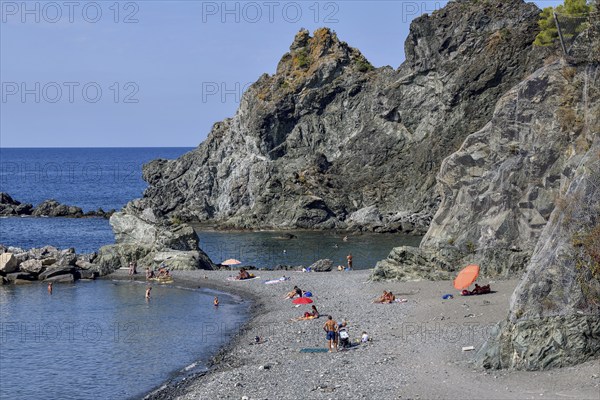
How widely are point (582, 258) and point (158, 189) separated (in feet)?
322

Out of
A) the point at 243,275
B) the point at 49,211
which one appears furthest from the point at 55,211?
the point at 243,275

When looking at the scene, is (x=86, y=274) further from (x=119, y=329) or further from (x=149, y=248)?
(x=119, y=329)

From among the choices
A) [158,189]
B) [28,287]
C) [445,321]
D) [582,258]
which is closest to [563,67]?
[445,321]

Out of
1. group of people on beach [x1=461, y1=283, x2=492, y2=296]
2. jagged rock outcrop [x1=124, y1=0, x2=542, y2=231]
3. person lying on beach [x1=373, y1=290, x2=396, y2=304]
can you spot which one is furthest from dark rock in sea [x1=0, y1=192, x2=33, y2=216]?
group of people on beach [x1=461, y1=283, x2=492, y2=296]

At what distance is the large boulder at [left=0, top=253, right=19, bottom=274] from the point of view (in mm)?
67000

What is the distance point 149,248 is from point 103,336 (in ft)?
79.5

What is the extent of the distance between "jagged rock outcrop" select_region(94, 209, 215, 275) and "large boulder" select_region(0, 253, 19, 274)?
21.7 feet

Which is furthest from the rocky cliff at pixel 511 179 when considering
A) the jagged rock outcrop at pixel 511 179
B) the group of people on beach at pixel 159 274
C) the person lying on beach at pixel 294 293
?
the group of people on beach at pixel 159 274

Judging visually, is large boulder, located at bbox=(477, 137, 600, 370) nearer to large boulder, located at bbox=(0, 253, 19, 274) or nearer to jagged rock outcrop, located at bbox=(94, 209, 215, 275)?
jagged rock outcrop, located at bbox=(94, 209, 215, 275)

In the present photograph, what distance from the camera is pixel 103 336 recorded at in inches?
1875

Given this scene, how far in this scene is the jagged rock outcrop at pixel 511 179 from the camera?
4769 centimetres

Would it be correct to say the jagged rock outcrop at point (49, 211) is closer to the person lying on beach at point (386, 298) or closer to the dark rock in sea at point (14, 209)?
the dark rock in sea at point (14, 209)

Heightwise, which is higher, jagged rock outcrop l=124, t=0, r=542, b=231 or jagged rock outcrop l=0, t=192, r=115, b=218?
jagged rock outcrop l=124, t=0, r=542, b=231

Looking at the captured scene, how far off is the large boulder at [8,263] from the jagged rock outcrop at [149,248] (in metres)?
6.62
